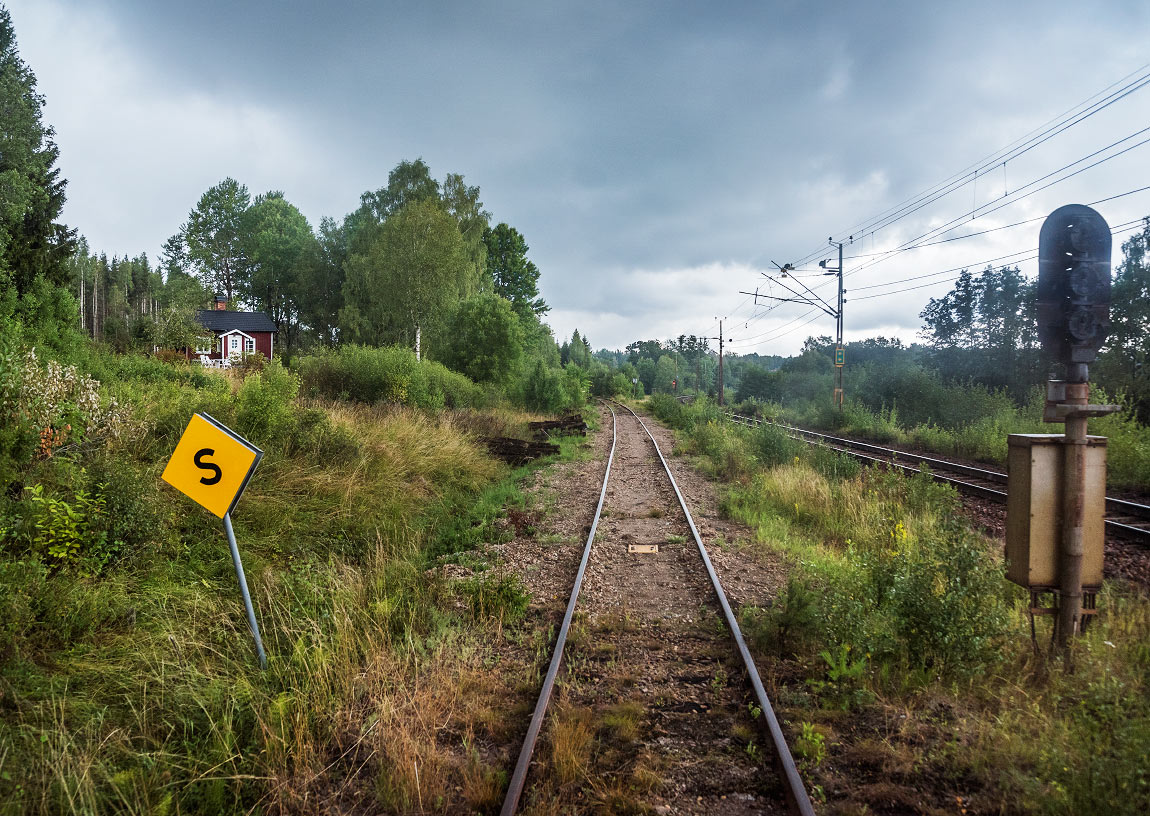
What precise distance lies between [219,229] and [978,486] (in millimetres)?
75194

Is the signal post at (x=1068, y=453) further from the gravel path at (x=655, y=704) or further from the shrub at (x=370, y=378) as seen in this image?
the shrub at (x=370, y=378)

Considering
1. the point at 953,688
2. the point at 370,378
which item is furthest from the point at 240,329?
the point at 953,688

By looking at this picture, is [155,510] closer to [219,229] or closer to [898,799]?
[898,799]

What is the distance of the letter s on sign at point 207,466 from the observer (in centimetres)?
396

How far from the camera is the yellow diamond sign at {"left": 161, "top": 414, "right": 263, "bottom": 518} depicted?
394 centimetres

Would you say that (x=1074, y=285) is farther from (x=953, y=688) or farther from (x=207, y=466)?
(x=207, y=466)

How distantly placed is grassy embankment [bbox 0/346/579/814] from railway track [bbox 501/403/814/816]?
1.95ft

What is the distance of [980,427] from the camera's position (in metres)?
18.2

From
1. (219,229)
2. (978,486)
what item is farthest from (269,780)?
(219,229)

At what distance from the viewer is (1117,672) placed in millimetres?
3826

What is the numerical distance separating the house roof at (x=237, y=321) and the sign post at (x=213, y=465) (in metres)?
50.2

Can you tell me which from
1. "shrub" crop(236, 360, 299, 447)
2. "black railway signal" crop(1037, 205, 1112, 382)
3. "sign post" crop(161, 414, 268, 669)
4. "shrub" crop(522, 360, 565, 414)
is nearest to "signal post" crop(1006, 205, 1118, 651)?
"black railway signal" crop(1037, 205, 1112, 382)

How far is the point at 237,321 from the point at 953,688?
56.1 metres

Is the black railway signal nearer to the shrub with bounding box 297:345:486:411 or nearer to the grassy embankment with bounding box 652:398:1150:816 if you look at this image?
the grassy embankment with bounding box 652:398:1150:816
